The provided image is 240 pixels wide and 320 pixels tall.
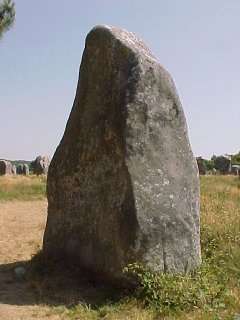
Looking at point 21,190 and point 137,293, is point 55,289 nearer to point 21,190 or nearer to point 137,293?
point 137,293

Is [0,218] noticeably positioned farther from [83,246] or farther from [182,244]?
[182,244]

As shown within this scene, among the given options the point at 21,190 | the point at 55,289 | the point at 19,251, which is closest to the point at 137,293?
the point at 55,289

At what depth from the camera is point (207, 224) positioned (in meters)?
9.13

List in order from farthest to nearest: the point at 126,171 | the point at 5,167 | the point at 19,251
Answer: the point at 5,167 < the point at 19,251 < the point at 126,171

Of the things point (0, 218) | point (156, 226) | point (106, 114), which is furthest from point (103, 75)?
point (0, 218)

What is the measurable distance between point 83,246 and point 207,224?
2797 mm

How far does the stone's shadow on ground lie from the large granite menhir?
21 centimetres

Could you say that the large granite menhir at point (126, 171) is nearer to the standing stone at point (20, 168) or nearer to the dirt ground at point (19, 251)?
the dirt ground at point (19, 251)

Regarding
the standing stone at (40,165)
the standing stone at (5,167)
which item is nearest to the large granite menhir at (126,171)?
the standing stone at (5,167)

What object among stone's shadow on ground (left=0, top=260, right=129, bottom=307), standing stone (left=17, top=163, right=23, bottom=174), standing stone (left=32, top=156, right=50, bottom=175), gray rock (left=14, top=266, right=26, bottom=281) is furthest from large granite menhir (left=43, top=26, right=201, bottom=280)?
standing stone (left=17, top=163, right=23, bottom=174)

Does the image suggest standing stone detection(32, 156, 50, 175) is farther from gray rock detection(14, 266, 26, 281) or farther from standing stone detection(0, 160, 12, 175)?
gray rock detection(14, 266, 26, 281)

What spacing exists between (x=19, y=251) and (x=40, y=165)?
25.9 metres

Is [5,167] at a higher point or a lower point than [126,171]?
higher

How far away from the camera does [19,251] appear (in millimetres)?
9195
